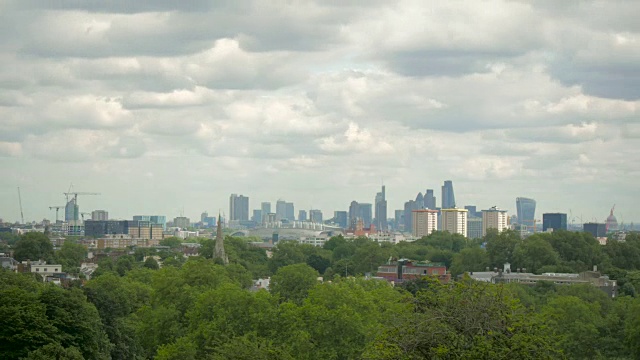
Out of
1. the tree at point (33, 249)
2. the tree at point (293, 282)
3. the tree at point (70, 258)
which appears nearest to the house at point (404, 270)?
the tree at point (70, 258)

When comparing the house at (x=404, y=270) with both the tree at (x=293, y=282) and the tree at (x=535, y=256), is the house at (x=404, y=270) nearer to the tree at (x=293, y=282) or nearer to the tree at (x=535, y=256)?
the tree at (x=535, y=256)

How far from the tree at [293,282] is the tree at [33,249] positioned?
71355 mm

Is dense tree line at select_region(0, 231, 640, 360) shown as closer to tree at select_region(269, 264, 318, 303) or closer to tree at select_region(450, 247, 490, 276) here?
tree at select_region(269, 264, 318, 303)

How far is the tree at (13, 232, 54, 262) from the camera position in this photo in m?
167

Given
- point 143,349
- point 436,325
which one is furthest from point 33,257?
point 436,325

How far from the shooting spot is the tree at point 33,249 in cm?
16700

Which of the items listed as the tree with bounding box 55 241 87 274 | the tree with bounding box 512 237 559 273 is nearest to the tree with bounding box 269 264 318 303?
the tree with bounding box 512 237 559 273

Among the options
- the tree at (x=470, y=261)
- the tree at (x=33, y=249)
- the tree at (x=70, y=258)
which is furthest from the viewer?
the tree at (x=70, y=258)

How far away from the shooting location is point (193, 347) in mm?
65562

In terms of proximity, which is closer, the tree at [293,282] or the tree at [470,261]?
the tree at [293,282]

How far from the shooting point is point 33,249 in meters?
168

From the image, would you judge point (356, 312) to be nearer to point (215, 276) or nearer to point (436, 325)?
point (215, 276)

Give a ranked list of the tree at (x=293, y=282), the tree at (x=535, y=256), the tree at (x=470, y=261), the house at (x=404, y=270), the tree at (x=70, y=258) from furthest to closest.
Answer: the tree at (x=70, y=258), the tree at (x=470, y=261), the tree at (x=535, y=256), the house at (x=404, y=270), the tree at (x=293, y=282)

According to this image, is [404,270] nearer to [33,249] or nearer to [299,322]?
[33,249]
